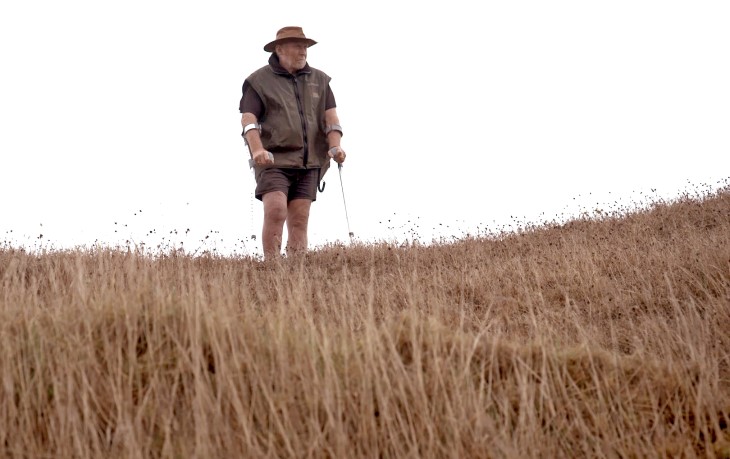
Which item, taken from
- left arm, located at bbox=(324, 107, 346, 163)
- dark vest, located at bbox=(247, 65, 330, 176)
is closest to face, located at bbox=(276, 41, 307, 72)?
dark vest, located at bbox=(247, 65, 330, 176)

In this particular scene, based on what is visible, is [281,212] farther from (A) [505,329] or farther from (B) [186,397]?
(B) [186,397]

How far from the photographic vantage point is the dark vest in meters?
7.92

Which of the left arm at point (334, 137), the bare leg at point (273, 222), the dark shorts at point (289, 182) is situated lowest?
the bare leg at point (273, 222)

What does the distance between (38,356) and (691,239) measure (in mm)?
6468

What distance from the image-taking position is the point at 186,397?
3006 mm

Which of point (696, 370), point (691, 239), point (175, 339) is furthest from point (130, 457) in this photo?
point (691, 239)

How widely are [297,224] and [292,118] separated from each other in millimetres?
1234

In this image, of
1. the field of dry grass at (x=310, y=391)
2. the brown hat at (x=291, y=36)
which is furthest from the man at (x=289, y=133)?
the field of dry grass at (x=310, y=391)

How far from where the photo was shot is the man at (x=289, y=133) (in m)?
7.84

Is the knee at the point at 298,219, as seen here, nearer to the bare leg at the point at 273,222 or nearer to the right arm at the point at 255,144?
the bare leg at the point at 273,222

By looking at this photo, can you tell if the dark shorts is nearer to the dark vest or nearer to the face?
the dark vest

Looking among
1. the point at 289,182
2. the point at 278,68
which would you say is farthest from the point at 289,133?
the point at 278,68

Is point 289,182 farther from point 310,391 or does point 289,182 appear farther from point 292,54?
point 310,391

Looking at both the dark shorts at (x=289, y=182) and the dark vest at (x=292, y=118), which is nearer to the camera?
the dark shorts at (x=289, y=182)
